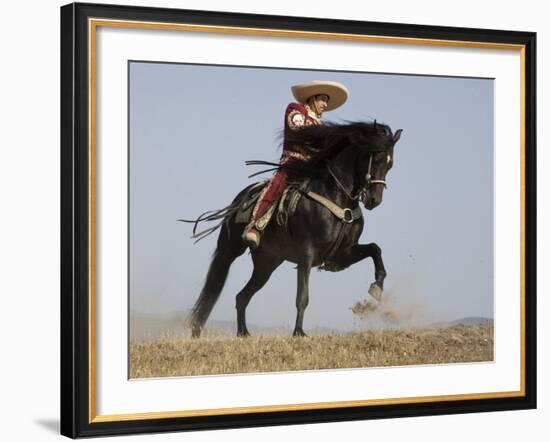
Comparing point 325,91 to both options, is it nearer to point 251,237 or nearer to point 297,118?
point 297,118

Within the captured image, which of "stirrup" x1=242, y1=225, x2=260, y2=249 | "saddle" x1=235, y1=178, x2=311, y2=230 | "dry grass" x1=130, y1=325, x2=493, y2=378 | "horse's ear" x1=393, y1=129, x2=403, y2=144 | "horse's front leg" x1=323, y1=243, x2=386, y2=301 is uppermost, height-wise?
"horse's ear" x1=393, y1=129, x2=403, y2=144

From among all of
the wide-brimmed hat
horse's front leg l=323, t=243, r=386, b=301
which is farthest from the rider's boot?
the wide-brimmed hat

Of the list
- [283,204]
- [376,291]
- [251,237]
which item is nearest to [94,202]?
[251,237]

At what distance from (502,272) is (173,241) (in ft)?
6.82

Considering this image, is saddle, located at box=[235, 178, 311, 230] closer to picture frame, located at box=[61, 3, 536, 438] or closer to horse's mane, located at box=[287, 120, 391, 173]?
horse's mane, located at box=[287, 120, 391, 173]

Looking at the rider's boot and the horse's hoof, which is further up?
the rider's boot

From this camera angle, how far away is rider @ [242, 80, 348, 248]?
7977mm

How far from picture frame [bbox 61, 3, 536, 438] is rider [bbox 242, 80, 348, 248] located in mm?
276

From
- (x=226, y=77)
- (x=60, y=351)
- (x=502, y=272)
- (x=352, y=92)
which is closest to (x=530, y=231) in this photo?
(x=502, y=272)

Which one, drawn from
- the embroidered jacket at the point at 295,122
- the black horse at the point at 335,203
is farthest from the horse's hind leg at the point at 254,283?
the embroidered jacket at the point at 295,122

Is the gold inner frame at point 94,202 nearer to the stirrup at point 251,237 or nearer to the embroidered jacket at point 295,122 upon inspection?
the embroidered jacket at point 295,122

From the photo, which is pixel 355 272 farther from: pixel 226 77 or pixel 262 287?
pixel 226 77

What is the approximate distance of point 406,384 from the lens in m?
8.23

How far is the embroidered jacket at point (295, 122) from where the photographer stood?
26.2 feet
